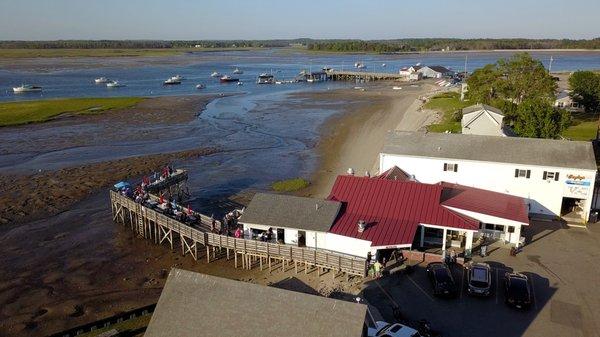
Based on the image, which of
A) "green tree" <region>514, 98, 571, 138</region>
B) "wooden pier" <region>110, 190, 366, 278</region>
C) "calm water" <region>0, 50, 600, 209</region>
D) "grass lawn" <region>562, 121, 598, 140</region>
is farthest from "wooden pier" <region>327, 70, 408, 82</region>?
"wooden pier" <region>110, 190, 366, 278</region>

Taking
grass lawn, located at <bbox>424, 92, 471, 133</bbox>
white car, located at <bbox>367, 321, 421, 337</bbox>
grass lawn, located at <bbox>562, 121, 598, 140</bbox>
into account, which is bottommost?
white car, located at <bbox>367, 321, 421, 337</bbox>

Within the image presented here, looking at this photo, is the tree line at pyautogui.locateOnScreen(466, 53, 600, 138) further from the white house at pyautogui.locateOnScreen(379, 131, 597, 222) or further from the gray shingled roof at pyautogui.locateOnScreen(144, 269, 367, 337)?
the gray shingled roof at pyautogui.locateOnScreen(144, 269, 367, 337)

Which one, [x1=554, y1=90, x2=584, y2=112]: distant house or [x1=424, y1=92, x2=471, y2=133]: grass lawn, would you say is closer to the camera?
[x1=424, y1=92, x2=471, y2=133]: grass lawn

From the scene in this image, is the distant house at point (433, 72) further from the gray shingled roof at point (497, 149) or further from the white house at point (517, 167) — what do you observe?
the white house at point (517, 167)

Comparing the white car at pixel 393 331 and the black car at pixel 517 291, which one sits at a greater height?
the white car at pixel 393 331

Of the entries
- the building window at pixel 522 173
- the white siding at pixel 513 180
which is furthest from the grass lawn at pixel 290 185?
the building window at pixel 522 173

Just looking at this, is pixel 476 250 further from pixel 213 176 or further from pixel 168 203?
pixel 213 176
